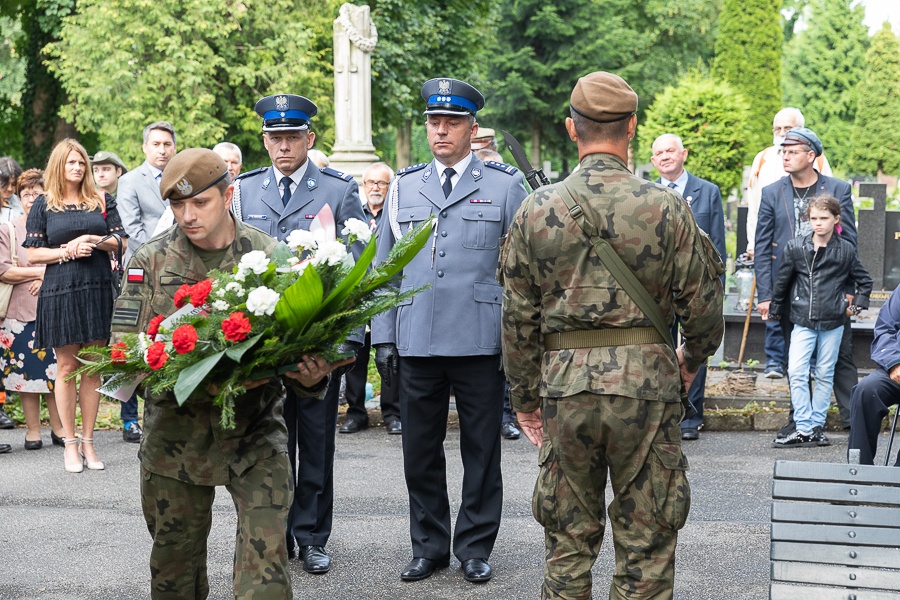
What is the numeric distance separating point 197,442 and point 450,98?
2219mm

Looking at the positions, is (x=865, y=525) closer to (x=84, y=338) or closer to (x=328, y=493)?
(x=328, y=493)

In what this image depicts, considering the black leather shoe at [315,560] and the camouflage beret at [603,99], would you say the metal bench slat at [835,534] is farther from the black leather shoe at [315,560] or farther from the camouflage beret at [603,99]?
the black leather shoe at [315,560]

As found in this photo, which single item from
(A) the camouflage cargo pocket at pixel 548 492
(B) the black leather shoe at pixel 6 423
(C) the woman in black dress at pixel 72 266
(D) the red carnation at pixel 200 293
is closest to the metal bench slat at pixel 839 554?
(A) the camouflage cargo pocket at pixel 548 492

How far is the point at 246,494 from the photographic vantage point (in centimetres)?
419

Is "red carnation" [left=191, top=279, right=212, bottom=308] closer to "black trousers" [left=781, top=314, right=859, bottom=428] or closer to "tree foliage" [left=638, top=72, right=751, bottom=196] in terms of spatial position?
"black trousers" [left=781, top=314, right=859, bottom=428]

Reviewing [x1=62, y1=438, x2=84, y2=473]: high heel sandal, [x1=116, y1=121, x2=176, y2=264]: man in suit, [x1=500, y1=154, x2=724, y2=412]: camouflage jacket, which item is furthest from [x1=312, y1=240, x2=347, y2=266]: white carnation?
[x1=116, y1=121, x2=176, y2=264]: man in suit

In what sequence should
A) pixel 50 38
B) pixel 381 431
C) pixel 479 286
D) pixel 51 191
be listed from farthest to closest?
pixel 50 38 < pixel 381 431 < pixel 51 191 < pixel 479 286

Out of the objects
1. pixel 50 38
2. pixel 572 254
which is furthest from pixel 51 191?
pixel 50 38

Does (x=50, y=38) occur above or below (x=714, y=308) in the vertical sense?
above

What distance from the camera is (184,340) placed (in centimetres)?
383

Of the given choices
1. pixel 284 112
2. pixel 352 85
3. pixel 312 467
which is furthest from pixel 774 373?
pixel 352 85

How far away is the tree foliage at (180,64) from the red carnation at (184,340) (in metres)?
23.7

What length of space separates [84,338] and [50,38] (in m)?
24.0

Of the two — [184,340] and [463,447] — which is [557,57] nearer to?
[463,447]
